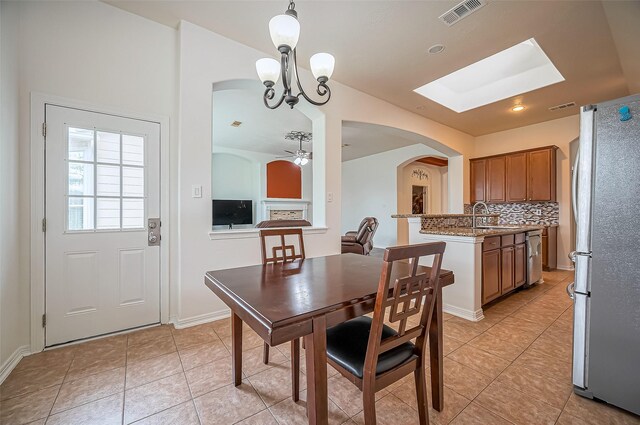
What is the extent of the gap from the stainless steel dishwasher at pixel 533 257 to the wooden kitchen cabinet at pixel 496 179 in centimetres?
172

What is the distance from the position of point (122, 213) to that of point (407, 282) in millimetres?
2477

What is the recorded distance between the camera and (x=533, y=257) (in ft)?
12.2

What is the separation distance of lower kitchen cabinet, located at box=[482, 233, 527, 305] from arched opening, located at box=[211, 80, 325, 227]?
193 centimetres

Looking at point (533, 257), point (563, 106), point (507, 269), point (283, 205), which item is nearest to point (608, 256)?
point (507, 269)

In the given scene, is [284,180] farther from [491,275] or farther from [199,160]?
[491,275]

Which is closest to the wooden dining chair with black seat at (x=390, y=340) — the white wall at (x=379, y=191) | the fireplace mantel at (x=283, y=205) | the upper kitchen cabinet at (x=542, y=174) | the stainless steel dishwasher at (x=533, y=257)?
the stainless steel dishwasher at (x=533, y=257)

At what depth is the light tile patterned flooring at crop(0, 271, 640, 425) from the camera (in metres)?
1.42

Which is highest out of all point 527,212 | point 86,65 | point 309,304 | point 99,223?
point 86,65

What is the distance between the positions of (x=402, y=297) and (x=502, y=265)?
2.70 meters

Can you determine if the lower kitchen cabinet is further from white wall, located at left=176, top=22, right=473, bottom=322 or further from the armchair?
the armchair

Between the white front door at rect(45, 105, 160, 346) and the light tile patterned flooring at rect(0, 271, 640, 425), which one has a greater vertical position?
the white front door at rect(45, 105, 160, 346)

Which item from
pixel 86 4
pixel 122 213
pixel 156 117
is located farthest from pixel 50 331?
pixel 86 4

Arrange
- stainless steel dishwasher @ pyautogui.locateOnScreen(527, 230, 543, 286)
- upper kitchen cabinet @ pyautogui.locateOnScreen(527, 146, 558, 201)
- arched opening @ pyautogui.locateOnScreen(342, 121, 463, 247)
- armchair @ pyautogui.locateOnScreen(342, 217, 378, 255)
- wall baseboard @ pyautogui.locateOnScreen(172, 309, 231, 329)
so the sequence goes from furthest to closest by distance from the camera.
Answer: arched opening @ pyautogui.locateOnScreen(342, 121, 463, 247), armchair @ pyautogui.locateOnScreen(342, 217, 378, 255), upper kitchen cabinet @ pyautogui.locateOnScreen(527, 146, 558, 201), stainless steel dishwasher @ pyautogui.locateOnScreen(527, 230, 543, 286), wall baseboard @ pyautogui.locateOnScreen(172, 309, 231, 329)

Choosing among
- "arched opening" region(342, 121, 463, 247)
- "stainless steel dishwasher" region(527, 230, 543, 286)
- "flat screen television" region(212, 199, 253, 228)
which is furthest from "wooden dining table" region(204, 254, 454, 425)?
"flat screen television" region(212, 199, 253, 228)
